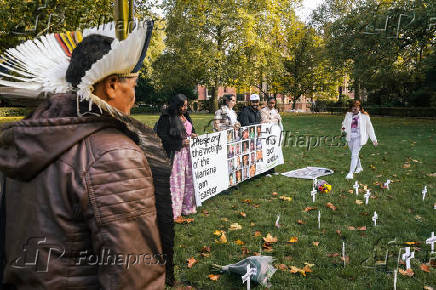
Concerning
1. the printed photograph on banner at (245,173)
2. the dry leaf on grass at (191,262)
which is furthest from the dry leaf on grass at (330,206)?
the dry leaf on grass at (191,262)

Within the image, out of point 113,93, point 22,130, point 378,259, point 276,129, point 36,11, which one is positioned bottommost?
point 378,259

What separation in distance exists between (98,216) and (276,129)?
9449 mm

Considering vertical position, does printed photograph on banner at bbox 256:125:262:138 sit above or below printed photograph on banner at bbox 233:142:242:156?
above

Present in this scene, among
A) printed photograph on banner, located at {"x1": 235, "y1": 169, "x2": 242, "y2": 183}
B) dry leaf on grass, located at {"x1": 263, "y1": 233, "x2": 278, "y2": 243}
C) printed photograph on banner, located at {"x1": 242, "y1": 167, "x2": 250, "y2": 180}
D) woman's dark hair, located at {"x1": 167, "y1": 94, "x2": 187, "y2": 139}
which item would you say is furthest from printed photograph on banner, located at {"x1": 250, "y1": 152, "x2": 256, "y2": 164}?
dry leaf on grass, located at {"x1": 263, "y1": 233, "x2": 278, "y2": 243}

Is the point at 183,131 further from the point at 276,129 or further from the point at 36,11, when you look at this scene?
the point at 36,11

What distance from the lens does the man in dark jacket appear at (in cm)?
928

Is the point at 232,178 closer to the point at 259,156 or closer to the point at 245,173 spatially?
the point at 245,173

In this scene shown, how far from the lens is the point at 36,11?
14.5 metres

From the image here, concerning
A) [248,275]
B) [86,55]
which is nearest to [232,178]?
[248,275]

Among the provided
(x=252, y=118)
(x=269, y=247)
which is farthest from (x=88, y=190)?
(x=252, y=118)

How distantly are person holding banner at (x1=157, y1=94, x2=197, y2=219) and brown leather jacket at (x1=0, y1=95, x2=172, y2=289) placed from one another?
4.64m

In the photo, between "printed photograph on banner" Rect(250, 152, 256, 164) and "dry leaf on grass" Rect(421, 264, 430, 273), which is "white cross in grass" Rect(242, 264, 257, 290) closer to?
"dry leaf on grass" Rect(421, 264, 430, 273)

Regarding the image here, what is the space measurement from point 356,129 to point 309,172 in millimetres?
1706

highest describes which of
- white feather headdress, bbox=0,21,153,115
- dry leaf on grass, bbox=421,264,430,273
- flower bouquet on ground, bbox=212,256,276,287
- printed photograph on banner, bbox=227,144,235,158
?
white feather headdress, bbox=0,21,153,115
